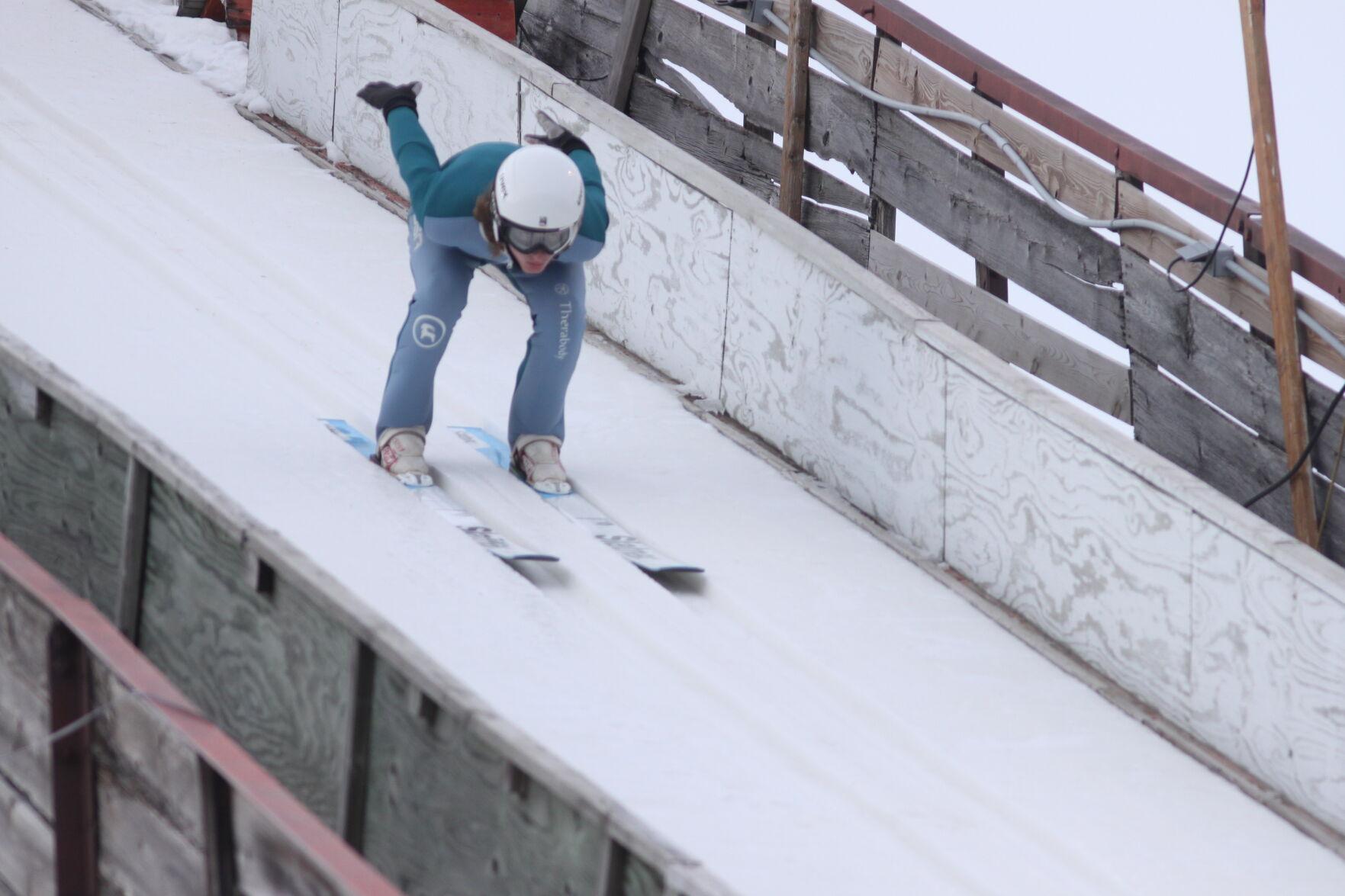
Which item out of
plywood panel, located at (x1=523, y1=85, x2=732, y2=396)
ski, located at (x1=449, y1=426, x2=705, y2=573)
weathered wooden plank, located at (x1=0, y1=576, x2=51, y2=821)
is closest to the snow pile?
plywood panel, located at (x1=523, y1=85, x2=732, y2=396)

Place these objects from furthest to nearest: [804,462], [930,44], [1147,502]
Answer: [930,44] < [804,462] < [1147,502]

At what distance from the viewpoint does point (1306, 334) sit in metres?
6.11

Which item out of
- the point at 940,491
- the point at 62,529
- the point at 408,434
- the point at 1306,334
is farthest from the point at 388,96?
the point at 1306,334

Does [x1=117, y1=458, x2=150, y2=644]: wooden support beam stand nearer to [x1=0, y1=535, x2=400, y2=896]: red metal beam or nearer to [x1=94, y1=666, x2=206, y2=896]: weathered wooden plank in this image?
[x1=0, y1=535, x2=400, y2=896]: red metal beam

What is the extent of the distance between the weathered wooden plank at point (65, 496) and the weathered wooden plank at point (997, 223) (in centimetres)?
424

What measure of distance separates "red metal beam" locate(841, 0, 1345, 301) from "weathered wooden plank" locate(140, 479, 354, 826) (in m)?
3.83

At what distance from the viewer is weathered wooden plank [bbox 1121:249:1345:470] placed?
6.14m

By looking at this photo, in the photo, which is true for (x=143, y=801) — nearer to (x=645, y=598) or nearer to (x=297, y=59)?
(x=645, y=598)

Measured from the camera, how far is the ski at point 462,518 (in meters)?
5.28

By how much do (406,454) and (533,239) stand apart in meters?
0.92

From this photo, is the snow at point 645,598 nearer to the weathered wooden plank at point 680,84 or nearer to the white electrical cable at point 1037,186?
the white electrical cable at point 1037,186

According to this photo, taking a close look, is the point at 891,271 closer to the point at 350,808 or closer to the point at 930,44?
the point at 930,44

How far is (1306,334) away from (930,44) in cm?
255

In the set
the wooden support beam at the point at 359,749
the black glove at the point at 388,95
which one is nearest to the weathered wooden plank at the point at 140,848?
the wooden support beam at the point at 359,749
